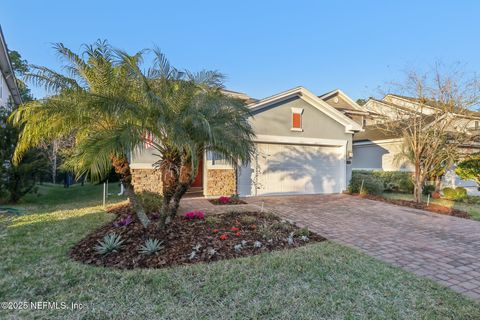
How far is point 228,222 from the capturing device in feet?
22.6

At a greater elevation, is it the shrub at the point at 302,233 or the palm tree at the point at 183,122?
the palm tree at the point at 183,122

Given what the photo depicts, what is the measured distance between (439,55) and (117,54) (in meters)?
13.7

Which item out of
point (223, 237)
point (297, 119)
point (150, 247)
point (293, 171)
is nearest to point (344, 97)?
point (297, 119)

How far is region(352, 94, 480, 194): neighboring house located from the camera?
504 inches

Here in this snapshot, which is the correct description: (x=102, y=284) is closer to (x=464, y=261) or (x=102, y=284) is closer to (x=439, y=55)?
(x=464, y=261)

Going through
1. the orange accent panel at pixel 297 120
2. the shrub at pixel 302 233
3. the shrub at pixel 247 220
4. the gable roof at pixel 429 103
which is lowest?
the shrub at pixel 302 233

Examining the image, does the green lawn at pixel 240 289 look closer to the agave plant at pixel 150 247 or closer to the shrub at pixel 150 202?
the agave plant at pixel 150 247

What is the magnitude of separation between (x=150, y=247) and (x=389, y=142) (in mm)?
17569

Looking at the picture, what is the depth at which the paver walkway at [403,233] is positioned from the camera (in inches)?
178

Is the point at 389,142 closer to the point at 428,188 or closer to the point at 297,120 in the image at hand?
the point at 428,188

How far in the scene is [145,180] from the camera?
10.3 metres

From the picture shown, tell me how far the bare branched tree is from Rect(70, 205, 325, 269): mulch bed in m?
8.61

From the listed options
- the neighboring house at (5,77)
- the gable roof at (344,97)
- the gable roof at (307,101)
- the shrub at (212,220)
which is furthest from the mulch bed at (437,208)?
the neighboring house at (5,77)

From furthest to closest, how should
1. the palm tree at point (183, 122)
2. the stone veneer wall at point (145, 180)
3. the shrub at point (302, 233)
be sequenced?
the stone veneer wall at point (145, 180), the shrub at point (302, 233), the palm tree at point (183, 122)
